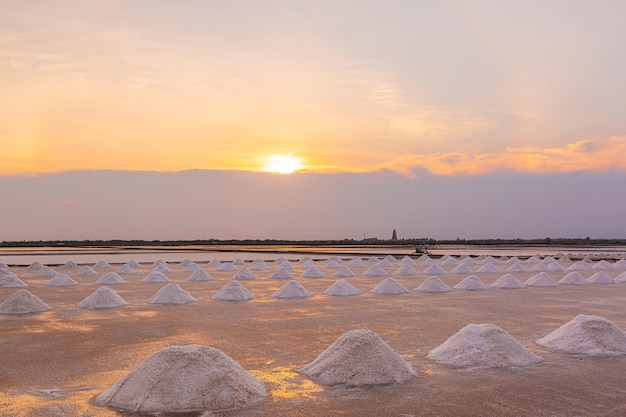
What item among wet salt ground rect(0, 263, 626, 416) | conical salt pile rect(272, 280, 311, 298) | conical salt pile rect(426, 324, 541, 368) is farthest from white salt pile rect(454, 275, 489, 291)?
conical salt pile rect(426, 324, 541, 368)

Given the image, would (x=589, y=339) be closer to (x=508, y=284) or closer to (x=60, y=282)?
(x=508, y=284)

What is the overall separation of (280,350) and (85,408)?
3.28 meters

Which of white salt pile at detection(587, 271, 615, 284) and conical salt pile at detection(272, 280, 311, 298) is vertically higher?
white salt pile at detection(587, 271, 615, 284)

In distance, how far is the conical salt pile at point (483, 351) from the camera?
7.02 metres

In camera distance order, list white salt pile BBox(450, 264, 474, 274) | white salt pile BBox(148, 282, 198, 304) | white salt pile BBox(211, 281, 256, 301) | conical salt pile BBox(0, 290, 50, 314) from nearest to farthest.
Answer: conical salt pile BBox(0, 290, 50, 314) → white salt pile BBox(148, 282, 198, 304) → white salt pile BBox(211, 281, 256, 301) → white salt pile BBox(450, 264, 474, 274)

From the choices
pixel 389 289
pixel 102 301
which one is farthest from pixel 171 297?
pixel 389 289

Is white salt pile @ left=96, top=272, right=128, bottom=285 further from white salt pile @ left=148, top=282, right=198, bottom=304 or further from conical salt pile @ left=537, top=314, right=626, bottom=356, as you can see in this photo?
conical salt pile @ left=537, top=314, right=626, bottom=356

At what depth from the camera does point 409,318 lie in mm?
11492

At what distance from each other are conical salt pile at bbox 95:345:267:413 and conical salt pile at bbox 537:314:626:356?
458 centimetres

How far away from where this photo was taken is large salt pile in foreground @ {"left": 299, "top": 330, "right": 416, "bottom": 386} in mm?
6180

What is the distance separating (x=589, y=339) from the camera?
7.97 metres

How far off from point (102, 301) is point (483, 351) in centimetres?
949

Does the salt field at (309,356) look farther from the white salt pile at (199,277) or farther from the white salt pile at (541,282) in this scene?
the white salt pile at (199,277)

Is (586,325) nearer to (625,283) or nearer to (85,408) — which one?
(85,408)
